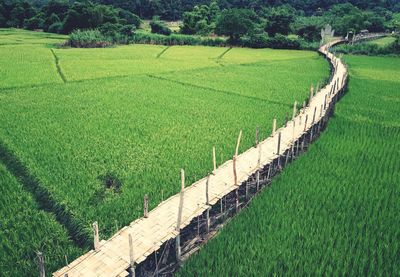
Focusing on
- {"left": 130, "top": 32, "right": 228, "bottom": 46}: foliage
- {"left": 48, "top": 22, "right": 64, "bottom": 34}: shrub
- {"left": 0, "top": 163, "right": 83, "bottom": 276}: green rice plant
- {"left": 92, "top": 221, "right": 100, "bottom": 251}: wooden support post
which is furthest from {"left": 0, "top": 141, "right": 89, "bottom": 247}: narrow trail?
{"left": 48, "top": 22, "right": 64, "bottom": 34}: shrub

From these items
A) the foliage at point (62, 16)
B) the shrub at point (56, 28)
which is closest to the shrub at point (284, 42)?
the foliage at point (62, 16)

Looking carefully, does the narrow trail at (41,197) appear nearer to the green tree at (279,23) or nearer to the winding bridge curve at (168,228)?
the winding bridge curve at (168,228)

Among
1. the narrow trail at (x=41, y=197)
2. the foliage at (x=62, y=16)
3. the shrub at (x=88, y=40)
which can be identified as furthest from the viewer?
the foliage at (x=62, y=16)

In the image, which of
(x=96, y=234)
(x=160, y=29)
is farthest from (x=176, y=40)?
(x=96, y=234)

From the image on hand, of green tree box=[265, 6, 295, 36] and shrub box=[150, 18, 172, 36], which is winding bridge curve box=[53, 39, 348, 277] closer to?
green tree box=[265, 6, 295, 36]

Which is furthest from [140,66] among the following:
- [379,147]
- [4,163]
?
[379,147]

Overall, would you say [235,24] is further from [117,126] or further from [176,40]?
[117,126]
